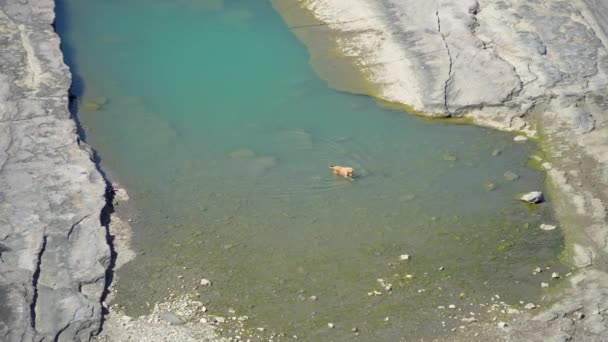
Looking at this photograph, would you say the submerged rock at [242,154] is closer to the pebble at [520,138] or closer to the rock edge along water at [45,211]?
the rock edge along water at [45,211]

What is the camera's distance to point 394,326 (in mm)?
6254

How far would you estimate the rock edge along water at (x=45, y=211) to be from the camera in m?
5.91

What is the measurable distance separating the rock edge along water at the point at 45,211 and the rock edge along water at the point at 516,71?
352 centimetres

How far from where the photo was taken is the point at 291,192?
7.83 metres

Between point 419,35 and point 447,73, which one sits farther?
point 419,35

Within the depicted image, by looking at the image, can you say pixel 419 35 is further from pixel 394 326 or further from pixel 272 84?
pixel 394 326

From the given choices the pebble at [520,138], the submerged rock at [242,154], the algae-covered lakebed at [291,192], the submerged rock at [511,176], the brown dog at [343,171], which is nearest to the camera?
the algae-covered lakebed at [291,192]

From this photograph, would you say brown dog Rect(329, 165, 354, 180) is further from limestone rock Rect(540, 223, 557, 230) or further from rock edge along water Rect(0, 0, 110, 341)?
rock edge along water Rect(0, 0, 110, 341)

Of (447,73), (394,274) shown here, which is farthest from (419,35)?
(394,274)

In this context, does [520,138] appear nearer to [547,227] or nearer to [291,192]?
[547,227]

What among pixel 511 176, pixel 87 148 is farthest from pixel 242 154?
pixel 511 176

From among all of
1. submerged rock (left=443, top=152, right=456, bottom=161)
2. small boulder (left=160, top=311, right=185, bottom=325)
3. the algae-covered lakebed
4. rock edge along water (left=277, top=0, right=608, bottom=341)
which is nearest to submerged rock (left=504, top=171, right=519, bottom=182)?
the algae-covered lakebed

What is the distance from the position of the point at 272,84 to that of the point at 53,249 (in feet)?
12.9

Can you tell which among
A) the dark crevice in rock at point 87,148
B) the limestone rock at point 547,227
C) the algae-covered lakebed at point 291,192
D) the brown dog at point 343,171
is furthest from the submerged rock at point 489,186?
the dark crevice in rock at point 87,148
